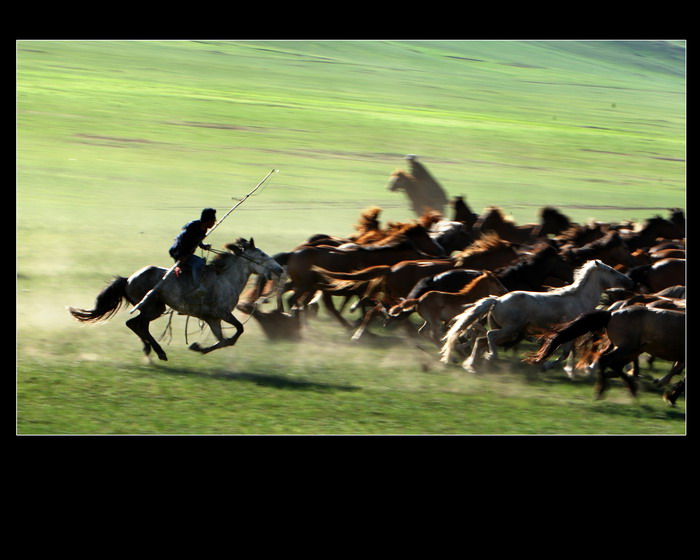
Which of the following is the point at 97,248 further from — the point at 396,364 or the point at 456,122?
the point at 456,122

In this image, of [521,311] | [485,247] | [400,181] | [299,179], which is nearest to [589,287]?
[521,311]

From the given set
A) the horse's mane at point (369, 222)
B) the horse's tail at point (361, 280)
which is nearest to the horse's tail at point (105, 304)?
the horse's tail at point (361, 280)

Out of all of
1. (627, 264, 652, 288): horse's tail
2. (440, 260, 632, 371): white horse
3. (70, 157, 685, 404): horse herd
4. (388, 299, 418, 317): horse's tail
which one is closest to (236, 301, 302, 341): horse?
(70, 157, 685, 404): horse herd

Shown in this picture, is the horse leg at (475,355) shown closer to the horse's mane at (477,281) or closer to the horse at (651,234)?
the horse's mane at (477,281)

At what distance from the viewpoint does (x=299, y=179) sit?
96.9 feet

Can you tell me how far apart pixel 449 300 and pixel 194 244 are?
9.26ft

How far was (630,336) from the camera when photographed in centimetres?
835

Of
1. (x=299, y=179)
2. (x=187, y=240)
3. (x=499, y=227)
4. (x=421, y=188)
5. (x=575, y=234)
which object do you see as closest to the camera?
(x=187, y=240)

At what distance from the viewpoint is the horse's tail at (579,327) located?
27.8 feet

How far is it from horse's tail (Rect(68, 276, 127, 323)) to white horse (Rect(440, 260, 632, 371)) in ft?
10.7

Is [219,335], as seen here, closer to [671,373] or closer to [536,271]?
[536,271]

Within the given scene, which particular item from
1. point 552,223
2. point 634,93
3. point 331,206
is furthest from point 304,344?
point 634,93

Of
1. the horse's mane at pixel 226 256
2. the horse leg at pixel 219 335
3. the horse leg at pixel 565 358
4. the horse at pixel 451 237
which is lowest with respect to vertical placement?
the horse leg at pixel 565 358
